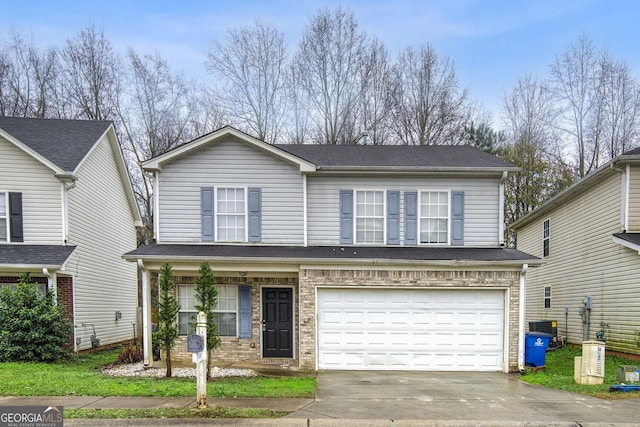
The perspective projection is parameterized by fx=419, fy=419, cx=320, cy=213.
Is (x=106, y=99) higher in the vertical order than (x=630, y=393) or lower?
higher

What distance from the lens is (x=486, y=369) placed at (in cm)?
1047

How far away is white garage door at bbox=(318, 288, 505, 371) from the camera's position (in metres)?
10.5

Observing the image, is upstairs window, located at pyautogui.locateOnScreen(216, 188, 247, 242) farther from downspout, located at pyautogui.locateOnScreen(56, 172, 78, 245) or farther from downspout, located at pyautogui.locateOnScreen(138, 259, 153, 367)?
downspout, located at pyautogui.locateOnScreen(56, 172, 78, 245)

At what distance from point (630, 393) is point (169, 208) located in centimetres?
1136

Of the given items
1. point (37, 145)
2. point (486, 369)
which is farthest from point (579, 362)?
point (37, 145)

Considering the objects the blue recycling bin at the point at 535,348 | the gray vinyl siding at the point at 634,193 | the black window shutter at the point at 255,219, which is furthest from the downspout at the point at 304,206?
the gray vinyl siding at the point at 634,193

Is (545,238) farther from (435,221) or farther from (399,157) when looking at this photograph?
(399,157)

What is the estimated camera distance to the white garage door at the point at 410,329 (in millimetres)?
10531

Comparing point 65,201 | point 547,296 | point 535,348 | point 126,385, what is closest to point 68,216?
point 65,201

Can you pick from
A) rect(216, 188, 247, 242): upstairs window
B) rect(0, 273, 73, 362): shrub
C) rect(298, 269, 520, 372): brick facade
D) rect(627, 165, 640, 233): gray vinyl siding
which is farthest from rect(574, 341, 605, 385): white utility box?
rect(0, 273, 73, 362): shrub

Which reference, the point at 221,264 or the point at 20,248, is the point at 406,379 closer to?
the point at 221,264

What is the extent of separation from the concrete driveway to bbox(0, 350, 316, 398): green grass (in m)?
0.70

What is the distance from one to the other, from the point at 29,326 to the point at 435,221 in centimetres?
1111

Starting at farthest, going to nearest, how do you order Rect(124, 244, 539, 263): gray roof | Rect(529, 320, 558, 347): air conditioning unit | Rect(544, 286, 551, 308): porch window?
Rect(544, 286, 551, 308): porch window
Rect(529, 320, 558, 347): air conditioning unit
Rect(124, 244, 539, 263): gray roof
